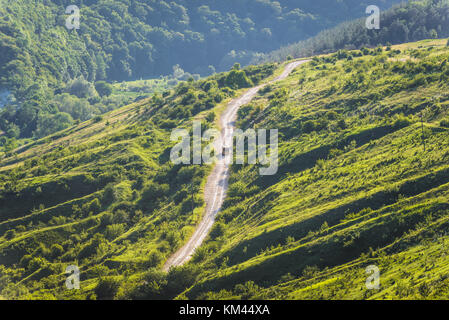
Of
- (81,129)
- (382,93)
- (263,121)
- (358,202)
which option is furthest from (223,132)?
(81,129)

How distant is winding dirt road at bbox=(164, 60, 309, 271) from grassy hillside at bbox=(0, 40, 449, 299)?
57.3 inches

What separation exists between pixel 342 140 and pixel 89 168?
47788 millimetres

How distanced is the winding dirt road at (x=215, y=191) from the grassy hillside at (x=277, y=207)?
1455 millimetres

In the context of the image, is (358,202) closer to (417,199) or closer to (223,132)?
(417,199)

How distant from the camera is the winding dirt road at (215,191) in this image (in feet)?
168

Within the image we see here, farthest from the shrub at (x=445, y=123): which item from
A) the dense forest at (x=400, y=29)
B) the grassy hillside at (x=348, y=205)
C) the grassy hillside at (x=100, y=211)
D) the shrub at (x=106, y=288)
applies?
the dense forest at (x=400, y=29)

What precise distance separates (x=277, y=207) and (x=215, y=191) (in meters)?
16.5

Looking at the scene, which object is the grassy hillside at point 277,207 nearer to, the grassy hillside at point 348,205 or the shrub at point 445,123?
the grassy hillside at point 348,205

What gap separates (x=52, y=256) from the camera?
190ft

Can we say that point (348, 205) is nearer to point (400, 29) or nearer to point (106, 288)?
point (106, 288)

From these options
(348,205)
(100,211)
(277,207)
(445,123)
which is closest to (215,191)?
(277,207)

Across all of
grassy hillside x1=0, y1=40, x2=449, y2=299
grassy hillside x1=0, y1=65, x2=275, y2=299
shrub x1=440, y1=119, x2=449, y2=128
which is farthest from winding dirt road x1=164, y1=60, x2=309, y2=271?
shrub x1=440, y1=119, x2=449, y2=128

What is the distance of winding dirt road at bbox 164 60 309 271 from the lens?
51188 millimetres

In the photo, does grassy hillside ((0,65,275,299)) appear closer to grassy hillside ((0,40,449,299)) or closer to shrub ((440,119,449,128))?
grassy hillside ((0,40,449,299))
